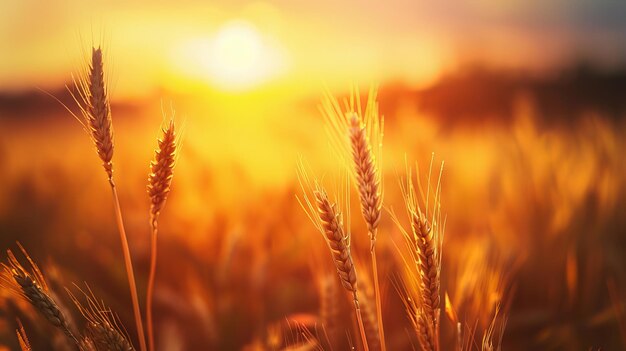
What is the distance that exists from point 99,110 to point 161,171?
12cm

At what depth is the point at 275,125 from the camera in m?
2.14

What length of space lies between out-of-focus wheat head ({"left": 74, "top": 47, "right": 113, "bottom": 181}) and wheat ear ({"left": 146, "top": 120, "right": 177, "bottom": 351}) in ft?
0.18

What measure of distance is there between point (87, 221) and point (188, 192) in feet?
1.16

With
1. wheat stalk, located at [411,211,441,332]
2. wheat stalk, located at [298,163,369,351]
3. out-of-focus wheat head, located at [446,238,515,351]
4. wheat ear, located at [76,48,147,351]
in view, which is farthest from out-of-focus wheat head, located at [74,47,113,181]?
out-of-focus wheat head, located at [446,238,515,351]

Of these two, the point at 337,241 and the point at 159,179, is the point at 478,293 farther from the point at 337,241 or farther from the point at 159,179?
the point at 159,179

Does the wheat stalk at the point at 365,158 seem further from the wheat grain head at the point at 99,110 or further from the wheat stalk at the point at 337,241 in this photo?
the wheat grain head at the point at 99,110

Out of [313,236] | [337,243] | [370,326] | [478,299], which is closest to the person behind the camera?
[337,243]

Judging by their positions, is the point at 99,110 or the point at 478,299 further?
the point at 478,299

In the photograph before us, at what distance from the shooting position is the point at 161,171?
73 centimetres

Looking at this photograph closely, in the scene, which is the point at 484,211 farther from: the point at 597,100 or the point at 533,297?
the point at 597,100

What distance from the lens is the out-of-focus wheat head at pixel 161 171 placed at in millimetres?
711

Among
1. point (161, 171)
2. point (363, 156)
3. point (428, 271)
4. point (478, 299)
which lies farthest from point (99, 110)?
point (478, 299)

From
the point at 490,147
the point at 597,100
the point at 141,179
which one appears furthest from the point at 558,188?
the point at 597,100

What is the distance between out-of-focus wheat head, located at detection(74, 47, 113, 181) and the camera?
2.30ft
